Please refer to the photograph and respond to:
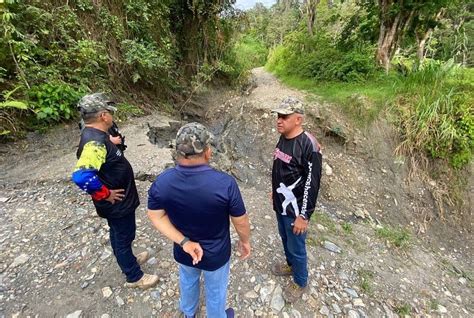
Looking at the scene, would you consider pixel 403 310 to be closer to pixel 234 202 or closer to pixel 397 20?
pixel 234 202

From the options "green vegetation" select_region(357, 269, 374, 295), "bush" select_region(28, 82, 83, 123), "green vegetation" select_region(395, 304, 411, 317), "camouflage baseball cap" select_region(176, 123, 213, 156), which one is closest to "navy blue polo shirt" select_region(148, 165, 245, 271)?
"camouflage baseball cap" select_region(176, 123, 213, 156)

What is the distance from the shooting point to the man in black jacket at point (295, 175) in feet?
6.92

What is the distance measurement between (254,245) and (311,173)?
1.43m

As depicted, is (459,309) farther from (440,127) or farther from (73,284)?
(73,284)

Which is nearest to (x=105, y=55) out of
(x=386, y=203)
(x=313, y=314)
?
(x=313, y=314)

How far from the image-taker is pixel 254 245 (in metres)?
3.13

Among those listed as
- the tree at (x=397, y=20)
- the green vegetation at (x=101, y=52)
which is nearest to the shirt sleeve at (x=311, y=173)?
the green vegetation at (x=101, y=52)

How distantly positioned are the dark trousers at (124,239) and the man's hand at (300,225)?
1.37 meters

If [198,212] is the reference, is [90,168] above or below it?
above

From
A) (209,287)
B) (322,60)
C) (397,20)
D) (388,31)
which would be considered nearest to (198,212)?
(209,287)

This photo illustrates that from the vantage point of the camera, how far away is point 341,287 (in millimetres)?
2816

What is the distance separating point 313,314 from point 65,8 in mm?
6825

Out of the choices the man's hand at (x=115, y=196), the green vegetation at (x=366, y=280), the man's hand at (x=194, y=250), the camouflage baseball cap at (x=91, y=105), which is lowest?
the green vegetation at (x=366, y=280)

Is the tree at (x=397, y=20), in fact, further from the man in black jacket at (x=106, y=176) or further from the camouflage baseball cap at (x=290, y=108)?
the man in black jacket at (x=106, y=176)
